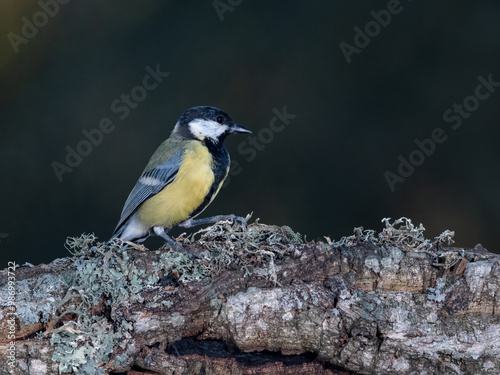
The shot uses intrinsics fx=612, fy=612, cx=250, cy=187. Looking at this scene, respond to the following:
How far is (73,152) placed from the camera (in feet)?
10.1

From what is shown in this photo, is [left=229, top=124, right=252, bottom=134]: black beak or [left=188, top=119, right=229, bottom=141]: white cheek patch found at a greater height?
[left=229, top=124, right=252, bottom=134]: black beak

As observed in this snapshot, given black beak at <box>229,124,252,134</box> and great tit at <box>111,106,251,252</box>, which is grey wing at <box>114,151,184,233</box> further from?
black beak at <box>229,124,252,134</box>

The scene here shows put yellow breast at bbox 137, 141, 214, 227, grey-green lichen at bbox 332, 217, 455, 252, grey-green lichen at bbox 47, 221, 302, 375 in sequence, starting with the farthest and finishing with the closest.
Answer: yellow breast at bbox 137, 141, 214, 227 < grey-green lichen at bbox 332, 217, 455, 252 < grey-green lichen at bbox 47, 221, 302, 375

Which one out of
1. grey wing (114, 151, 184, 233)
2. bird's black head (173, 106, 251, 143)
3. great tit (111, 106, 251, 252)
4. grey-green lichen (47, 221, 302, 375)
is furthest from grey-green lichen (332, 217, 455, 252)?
bird's black head (173, 106, 251, 143)

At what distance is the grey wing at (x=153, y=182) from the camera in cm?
245

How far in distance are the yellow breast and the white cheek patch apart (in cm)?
18

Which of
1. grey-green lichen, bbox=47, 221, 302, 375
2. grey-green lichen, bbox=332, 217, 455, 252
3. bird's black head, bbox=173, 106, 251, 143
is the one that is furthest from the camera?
bird's black head, bbox=173, 106, 251, 143

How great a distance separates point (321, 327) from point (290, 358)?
12 centimetres

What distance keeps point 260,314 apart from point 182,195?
91 cm

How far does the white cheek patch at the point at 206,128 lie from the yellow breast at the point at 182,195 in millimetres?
179

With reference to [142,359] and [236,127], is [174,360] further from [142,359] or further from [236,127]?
[236,127]

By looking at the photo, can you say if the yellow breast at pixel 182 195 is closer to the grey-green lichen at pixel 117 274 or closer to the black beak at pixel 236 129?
the black beak at pixel 236 129

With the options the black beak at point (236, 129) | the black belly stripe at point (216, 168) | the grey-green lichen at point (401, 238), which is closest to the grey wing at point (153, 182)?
the black belly stripe at point (216, 168)

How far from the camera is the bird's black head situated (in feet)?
8.59
